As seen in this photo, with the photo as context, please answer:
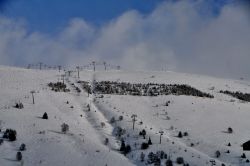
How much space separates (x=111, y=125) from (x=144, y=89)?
47.1 m

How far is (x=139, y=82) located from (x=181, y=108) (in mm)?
51289

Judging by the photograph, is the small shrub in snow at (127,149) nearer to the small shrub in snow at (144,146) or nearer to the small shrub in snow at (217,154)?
the small shrub in snow at (144,146)

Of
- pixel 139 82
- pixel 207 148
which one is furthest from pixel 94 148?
pixel 139 82

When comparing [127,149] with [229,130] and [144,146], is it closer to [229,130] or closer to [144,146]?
[144,146]

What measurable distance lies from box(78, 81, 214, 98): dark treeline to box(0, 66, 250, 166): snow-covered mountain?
202 cm

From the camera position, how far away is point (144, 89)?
475ft

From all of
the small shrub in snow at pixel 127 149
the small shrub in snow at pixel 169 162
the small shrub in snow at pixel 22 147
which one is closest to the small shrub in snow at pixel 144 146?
the small shrub in snow at pixel 127 149

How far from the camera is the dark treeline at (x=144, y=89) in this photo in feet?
445

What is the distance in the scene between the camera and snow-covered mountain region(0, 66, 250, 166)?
74.8 meters

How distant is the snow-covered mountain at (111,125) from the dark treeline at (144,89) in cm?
202

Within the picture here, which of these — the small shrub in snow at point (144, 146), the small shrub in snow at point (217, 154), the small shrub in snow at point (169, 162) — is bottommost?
the small shrub in snow at point (169, 162)

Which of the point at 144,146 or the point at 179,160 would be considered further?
the point at 144,146

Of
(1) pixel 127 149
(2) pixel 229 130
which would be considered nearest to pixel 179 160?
(1) pixel 127 149

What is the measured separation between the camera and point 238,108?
117 meters
